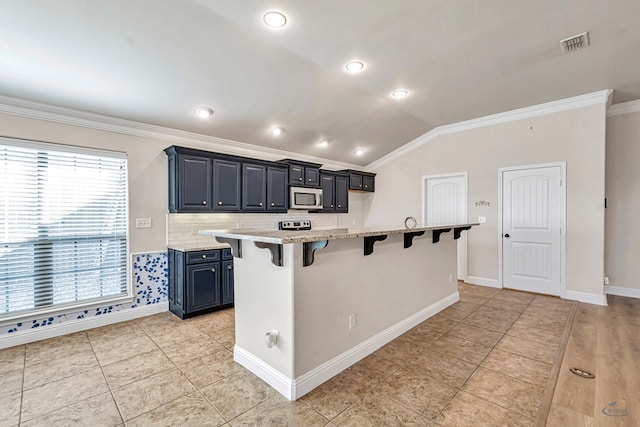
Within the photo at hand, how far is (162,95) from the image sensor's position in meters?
3.21

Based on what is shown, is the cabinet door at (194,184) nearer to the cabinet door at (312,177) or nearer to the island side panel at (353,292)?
the cabinet door at (312,177)

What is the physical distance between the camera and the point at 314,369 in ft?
7.20

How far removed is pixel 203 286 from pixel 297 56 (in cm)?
294

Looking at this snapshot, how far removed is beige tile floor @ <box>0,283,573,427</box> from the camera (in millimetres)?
1881

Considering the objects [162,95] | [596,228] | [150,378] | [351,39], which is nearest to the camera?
[150,378]

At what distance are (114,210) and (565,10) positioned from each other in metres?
5.06

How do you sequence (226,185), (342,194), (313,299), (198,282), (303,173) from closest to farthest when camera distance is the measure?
(313,299), (198,282), (226,185), (303,173), (342,194)

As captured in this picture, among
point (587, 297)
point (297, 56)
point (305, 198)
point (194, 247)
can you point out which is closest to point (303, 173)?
point (305, 198)

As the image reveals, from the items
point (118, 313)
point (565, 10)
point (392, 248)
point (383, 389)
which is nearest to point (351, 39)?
point (565, 10)

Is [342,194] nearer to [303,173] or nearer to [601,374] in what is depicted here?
[303,173]

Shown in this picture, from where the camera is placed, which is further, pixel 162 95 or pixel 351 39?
pixel 162 95

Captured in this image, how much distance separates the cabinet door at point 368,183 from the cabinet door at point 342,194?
525 millimetres

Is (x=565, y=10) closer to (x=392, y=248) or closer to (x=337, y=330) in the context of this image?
(x=392, y=248)

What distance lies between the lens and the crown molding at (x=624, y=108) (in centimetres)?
432
